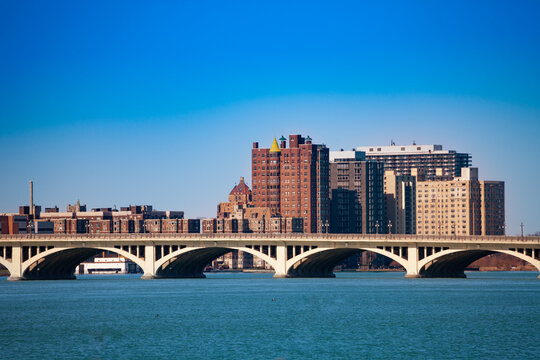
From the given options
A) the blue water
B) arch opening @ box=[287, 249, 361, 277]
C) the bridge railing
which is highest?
the bridge railing

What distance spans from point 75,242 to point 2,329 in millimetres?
82027

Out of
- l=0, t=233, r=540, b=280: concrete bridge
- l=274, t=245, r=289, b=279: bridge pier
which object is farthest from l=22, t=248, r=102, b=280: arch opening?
l=274, t=245, r=289, b=279: bridge pier

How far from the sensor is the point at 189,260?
183875mm

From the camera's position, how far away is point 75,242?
173750 millimetres

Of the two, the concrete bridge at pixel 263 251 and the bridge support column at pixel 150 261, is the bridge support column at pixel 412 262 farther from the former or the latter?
the bridge support column at pixel 150 261

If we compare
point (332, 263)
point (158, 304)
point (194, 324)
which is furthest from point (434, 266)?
point (194, 324)

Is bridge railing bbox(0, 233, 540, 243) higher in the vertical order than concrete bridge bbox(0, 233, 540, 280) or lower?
higher

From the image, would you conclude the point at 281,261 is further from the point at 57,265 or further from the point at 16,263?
the point at 16,263

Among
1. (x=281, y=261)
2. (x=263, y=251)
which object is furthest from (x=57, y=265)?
(x=281, y=261)

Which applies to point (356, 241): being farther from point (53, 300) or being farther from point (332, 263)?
point (53, 300)

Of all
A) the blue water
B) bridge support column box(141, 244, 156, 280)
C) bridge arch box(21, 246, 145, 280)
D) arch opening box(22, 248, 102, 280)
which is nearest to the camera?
the blue water

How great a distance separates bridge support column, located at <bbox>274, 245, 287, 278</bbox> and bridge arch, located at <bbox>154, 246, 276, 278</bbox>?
0.84 m

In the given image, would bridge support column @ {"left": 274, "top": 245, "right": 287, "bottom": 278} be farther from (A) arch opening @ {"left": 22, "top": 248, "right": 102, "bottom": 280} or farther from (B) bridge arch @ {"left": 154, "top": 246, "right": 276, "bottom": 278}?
(A) arch opening @ {"left": 22, "top": 248, "right": 102, "bottom": 280}

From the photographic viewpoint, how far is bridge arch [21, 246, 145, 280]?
17532 centimetres
